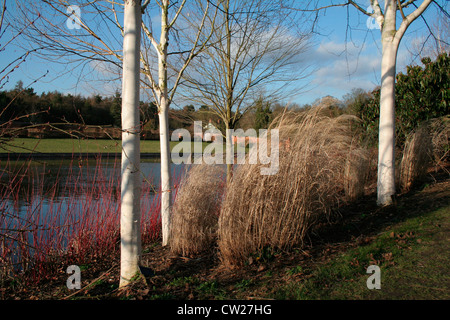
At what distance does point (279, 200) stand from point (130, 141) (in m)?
1.85

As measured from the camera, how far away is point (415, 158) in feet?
22.3

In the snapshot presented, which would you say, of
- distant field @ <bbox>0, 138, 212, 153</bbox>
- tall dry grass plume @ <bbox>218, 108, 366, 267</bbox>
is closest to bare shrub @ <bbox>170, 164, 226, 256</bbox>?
tall dry grass plume @ <bbox>218, 108, 366, 267</bbox>

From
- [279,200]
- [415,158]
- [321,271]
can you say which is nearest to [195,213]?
[279,200]

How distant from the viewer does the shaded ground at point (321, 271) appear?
3178mm

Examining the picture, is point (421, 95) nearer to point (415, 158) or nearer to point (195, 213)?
point (415, 158)

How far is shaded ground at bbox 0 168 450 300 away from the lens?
125 inches

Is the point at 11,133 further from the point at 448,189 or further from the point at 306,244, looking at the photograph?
the point at 448,189

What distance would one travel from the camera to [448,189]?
19.8 feet

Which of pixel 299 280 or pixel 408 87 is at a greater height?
pixel 408 87

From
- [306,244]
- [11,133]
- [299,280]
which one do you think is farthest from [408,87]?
[11,133]

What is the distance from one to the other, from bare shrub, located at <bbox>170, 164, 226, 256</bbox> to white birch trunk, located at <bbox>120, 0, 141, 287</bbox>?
1117mm

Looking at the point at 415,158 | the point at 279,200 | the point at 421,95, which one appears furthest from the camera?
the point at 421,95

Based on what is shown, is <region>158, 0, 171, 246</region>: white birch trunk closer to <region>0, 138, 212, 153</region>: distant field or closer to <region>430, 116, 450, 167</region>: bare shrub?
<region>0, 138, 212, 153</region>: distant field

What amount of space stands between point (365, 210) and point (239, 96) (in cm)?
407
